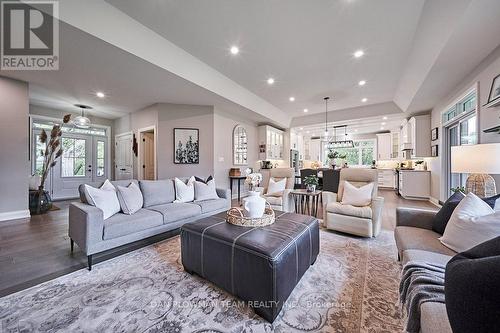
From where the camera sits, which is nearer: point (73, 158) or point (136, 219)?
point (136, 219)

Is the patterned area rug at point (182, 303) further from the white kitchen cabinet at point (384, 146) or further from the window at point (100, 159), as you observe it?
the white kitchen cabinet at point (384, 146)

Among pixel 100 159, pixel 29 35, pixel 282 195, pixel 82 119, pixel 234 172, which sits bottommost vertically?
pixel 282 195

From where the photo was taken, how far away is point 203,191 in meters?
3.54

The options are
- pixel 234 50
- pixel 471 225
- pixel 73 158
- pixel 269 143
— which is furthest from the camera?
pixel 269 143

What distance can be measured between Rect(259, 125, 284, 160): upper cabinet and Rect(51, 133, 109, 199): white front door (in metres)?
5.49

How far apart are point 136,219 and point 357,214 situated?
119 inches

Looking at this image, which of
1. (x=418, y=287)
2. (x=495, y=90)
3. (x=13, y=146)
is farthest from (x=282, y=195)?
(x=13, y=146)

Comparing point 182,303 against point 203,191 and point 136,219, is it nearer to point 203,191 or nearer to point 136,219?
point 136,219

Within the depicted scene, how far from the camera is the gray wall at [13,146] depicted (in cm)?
364

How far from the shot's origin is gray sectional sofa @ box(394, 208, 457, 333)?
0.86 metres

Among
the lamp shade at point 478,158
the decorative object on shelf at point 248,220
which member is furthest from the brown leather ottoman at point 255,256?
the lamp shade at point 478,158

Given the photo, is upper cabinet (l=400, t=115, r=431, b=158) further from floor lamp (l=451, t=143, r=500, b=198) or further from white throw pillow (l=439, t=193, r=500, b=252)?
white throw pillow (l=439, t=193, r=500, b=252)

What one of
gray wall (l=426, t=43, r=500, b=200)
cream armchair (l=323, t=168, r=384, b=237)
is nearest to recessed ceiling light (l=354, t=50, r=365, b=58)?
gray wall (l=426, t=43, r=500, b=200)

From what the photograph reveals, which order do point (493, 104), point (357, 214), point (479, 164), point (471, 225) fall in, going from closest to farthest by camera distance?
1. point (471, 225)
2. point (479, 164)
3. point (493, 104)
4. point (357, 214)
